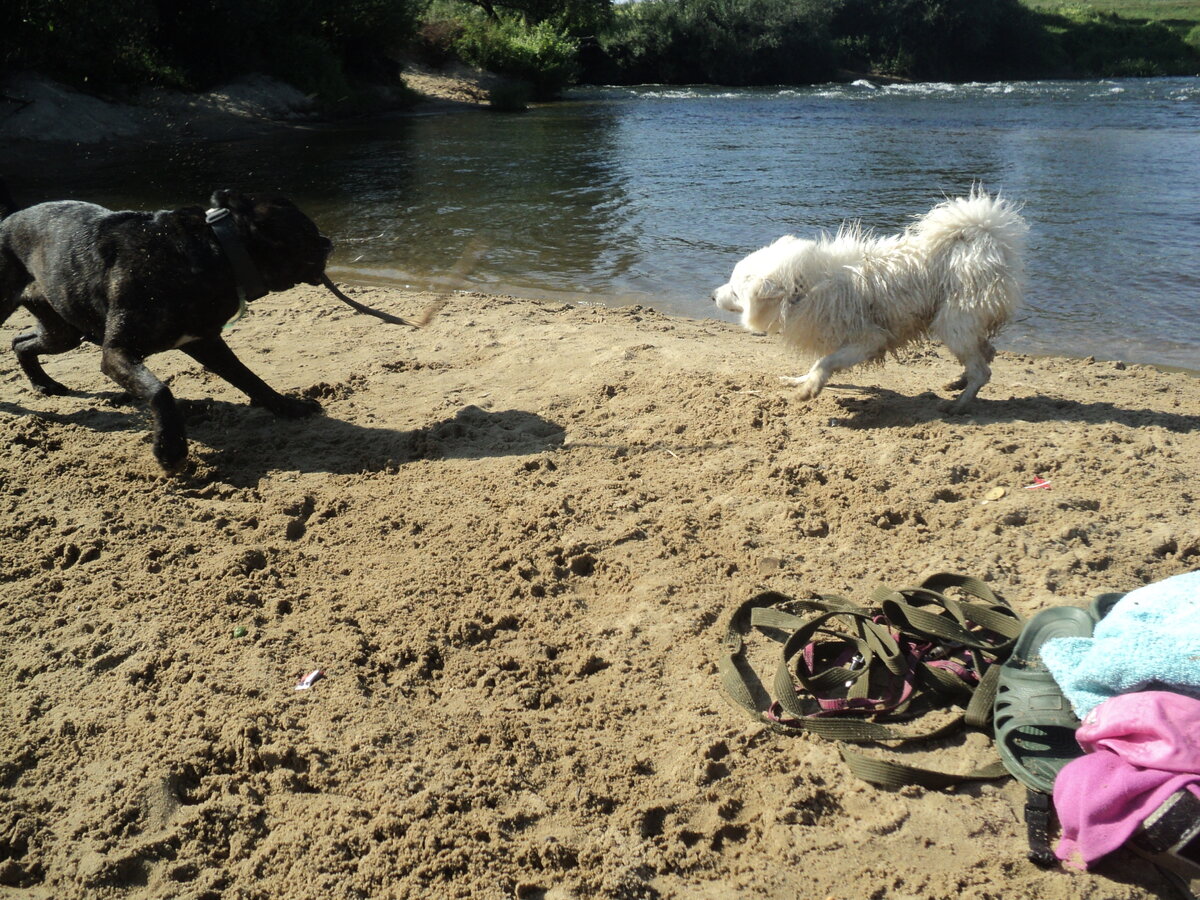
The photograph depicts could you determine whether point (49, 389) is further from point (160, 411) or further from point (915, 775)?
point (915, 775)

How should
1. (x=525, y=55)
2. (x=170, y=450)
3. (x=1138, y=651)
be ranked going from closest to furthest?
(x=1138, y=651) → (x=170, y=450) → (x=525, y=55)

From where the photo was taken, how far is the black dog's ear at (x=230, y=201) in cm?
479

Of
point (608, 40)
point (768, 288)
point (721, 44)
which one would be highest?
point (608, 40)

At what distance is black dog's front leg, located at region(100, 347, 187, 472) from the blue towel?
4.06m

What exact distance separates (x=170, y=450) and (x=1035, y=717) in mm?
4077

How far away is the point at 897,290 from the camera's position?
5281 millimetres

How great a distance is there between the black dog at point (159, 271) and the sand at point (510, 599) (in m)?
0.52

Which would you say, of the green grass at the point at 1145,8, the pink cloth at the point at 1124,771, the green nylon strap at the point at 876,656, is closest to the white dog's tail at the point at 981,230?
the green nylon strap at the point at 876,656

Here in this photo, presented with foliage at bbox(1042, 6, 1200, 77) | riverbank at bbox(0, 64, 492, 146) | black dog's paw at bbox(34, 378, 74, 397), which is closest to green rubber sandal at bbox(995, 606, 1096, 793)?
black dog's paw at bbox(34, 378, 74, 397)

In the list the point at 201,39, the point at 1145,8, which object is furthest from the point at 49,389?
the point at 1145,8

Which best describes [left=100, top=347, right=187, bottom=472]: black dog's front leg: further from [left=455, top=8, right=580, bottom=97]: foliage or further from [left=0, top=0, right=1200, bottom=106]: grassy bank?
[left=455, top=8, right=580, bottom=97]: foliage

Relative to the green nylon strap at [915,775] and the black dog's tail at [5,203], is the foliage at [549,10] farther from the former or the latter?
the green nylon strap at [915,775]

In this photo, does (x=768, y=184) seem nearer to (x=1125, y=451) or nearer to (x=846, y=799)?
(x=1125, y=451)

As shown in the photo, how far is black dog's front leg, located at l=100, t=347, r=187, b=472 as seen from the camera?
445cm
